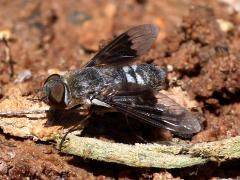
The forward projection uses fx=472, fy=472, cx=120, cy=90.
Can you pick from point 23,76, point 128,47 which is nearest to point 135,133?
point 128,47

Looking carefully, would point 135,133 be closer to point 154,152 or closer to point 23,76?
point 154,152

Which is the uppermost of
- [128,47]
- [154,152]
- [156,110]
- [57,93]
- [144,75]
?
[128,47]

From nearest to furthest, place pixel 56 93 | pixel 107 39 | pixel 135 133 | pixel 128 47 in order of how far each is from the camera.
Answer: pixel 56 93 < pixel 135 133 < pixel 128 47 < pixel 107 39

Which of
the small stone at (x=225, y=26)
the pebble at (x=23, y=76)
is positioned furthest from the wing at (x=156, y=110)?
the small stone at (x=225, y=26)

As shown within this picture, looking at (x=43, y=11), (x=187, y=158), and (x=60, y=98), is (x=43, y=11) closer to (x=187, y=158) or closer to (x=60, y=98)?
(x=60, y=98)

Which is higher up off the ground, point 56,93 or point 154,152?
point 56,93

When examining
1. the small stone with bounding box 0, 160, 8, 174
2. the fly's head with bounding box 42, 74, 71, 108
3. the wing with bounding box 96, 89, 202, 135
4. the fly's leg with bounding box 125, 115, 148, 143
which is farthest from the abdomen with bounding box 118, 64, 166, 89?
the small stone with bounding box 0, 160, 8, 174

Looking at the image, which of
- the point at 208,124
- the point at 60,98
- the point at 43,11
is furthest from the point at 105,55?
the point at 43,11
